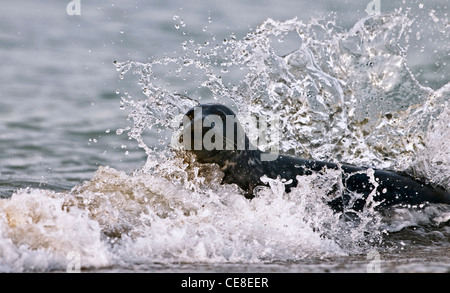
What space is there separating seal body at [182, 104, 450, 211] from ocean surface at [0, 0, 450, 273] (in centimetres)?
8

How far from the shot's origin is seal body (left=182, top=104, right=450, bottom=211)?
4.04 m

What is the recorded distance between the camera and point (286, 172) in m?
4.40

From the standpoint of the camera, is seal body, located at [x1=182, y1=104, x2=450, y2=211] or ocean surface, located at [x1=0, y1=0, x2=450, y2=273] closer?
ocean surface, located at [x1=0, y1=0, x2=450, y2=273]

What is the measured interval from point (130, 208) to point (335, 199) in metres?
1.30

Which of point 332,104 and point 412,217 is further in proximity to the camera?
point 332,104

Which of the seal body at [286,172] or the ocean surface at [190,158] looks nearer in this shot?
the ocean surface at [190,158]

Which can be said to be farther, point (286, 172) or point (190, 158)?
point (286, 172)

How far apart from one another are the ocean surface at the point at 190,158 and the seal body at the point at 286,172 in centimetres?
8

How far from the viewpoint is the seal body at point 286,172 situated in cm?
404

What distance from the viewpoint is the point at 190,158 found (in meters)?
4.12

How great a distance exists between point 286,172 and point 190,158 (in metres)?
0.66
